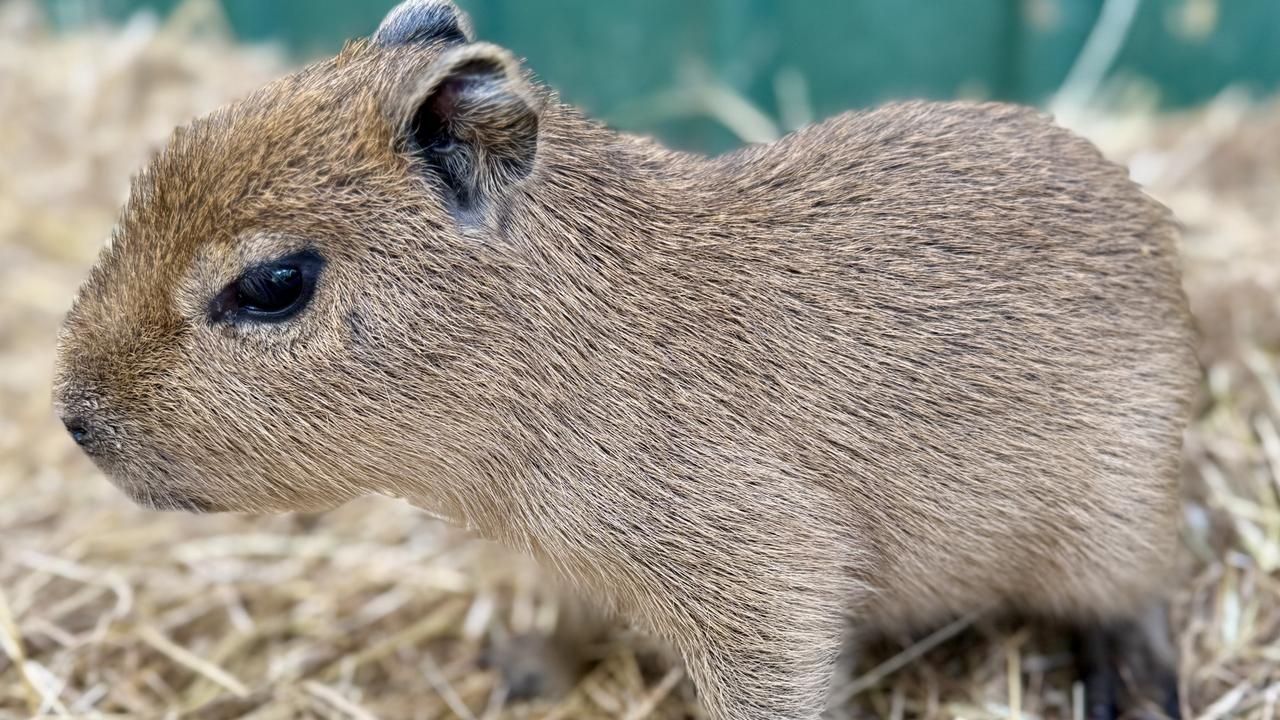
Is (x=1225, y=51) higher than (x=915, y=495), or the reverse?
(x=1225, y=51)

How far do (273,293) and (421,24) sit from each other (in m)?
0.69

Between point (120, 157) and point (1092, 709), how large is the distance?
490 centimetres

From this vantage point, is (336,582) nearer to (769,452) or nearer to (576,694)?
(576,694)

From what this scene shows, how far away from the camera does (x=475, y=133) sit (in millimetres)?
2219

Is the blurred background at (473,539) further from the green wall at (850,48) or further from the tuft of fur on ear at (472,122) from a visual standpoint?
the tuft of fur on ear at (472,122)

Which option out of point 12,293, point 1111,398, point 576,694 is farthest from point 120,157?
point 1111,398

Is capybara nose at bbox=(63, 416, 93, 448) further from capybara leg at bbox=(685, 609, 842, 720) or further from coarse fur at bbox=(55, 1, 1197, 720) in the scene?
capybara leg at bbox=(685, 609, 842, 720)

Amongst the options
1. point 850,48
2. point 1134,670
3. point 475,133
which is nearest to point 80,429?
point 475,133

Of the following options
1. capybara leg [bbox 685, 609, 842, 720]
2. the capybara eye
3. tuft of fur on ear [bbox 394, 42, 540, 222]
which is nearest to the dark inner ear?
tuft of fur on ear [bbox 394, 42, 540, 222]

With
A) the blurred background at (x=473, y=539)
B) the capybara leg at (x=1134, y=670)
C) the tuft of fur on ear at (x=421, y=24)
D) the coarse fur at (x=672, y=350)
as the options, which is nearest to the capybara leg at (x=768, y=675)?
the coarse fur at (x=672, y=350)

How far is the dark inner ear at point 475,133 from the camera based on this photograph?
7.09 feet

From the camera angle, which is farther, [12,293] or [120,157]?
[120,157]

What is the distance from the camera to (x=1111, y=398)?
2604 millimetres

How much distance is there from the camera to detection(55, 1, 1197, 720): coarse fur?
7.42 feet
